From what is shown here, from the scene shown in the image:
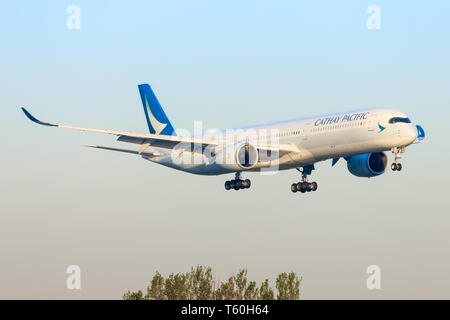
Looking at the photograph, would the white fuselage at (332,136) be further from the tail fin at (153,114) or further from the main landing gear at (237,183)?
the tail fin at (153,114)

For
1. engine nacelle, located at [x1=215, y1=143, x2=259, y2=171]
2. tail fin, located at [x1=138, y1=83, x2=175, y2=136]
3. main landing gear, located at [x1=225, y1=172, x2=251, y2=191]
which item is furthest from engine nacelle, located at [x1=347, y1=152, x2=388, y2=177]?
tail fin, located at [x1=138, y1=83, x2=175, y2=136]

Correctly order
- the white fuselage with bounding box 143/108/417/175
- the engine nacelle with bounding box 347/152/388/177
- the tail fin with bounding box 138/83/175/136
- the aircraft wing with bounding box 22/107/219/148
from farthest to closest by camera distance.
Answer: the tail fin with bounding box 138/83/175/136 → the engine nacelle with bounding box 347/152/388/177 → the aircraft wing with bounding box 22/107/219/148 → the white fuselage with bounding box 143/108/417/175

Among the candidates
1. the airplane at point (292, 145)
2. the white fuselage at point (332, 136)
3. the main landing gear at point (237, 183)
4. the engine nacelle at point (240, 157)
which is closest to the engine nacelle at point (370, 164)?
the airplane at point (292, 145)

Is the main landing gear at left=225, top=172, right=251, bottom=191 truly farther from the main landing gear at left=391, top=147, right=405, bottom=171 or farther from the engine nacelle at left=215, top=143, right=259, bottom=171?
the main landing gear at left=391, top=147, right=405, bottom=171

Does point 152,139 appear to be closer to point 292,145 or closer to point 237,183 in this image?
point 237,183

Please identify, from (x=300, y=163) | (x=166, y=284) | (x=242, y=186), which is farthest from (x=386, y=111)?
(x=166, y=284)

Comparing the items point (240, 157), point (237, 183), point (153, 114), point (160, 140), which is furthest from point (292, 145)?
point (153, 114)

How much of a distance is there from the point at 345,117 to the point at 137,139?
1608 centimetres

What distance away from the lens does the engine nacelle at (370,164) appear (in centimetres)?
8831

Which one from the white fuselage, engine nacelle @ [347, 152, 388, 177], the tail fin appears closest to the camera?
the white fuselage

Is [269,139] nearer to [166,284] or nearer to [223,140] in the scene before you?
[223,140]

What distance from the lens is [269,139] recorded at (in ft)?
284

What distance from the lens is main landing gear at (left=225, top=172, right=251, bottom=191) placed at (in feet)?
292
